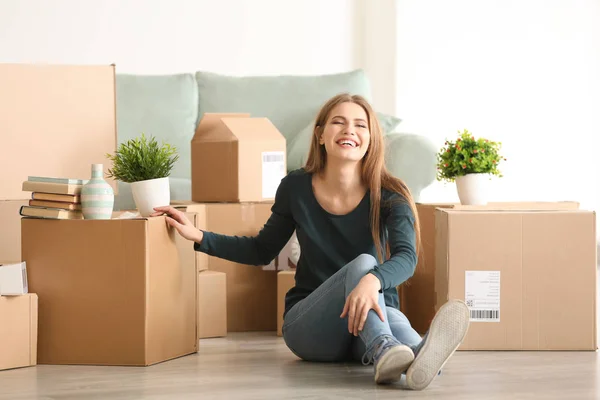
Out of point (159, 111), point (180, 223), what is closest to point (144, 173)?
point (180, 223)

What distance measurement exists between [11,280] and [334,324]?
29.9 inches

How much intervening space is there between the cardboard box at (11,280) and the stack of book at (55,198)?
0.14 meters

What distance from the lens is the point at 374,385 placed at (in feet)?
6.04

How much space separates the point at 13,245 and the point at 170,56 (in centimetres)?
201

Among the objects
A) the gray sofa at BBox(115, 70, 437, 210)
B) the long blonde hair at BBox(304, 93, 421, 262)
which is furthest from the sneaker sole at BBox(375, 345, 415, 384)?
the gray sofa at BBox(115, 70, 437, 210)

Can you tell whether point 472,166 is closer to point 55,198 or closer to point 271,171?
point 271,171

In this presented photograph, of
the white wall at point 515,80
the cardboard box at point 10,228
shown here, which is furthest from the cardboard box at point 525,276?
the white wall at point 515,80

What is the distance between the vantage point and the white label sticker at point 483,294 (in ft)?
7.48

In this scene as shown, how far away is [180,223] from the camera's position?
217 centimetres

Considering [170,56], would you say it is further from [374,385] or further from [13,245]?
[374,385]

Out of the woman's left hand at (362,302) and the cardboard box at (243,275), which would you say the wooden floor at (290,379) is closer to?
the woman's left hand at (362,302)

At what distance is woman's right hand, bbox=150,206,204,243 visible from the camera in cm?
213

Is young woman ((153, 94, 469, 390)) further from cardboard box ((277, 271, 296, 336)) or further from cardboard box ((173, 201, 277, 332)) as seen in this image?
cardboard box ((173, 201, 277, 332))

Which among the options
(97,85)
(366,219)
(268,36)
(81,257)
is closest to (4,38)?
(268,36)
